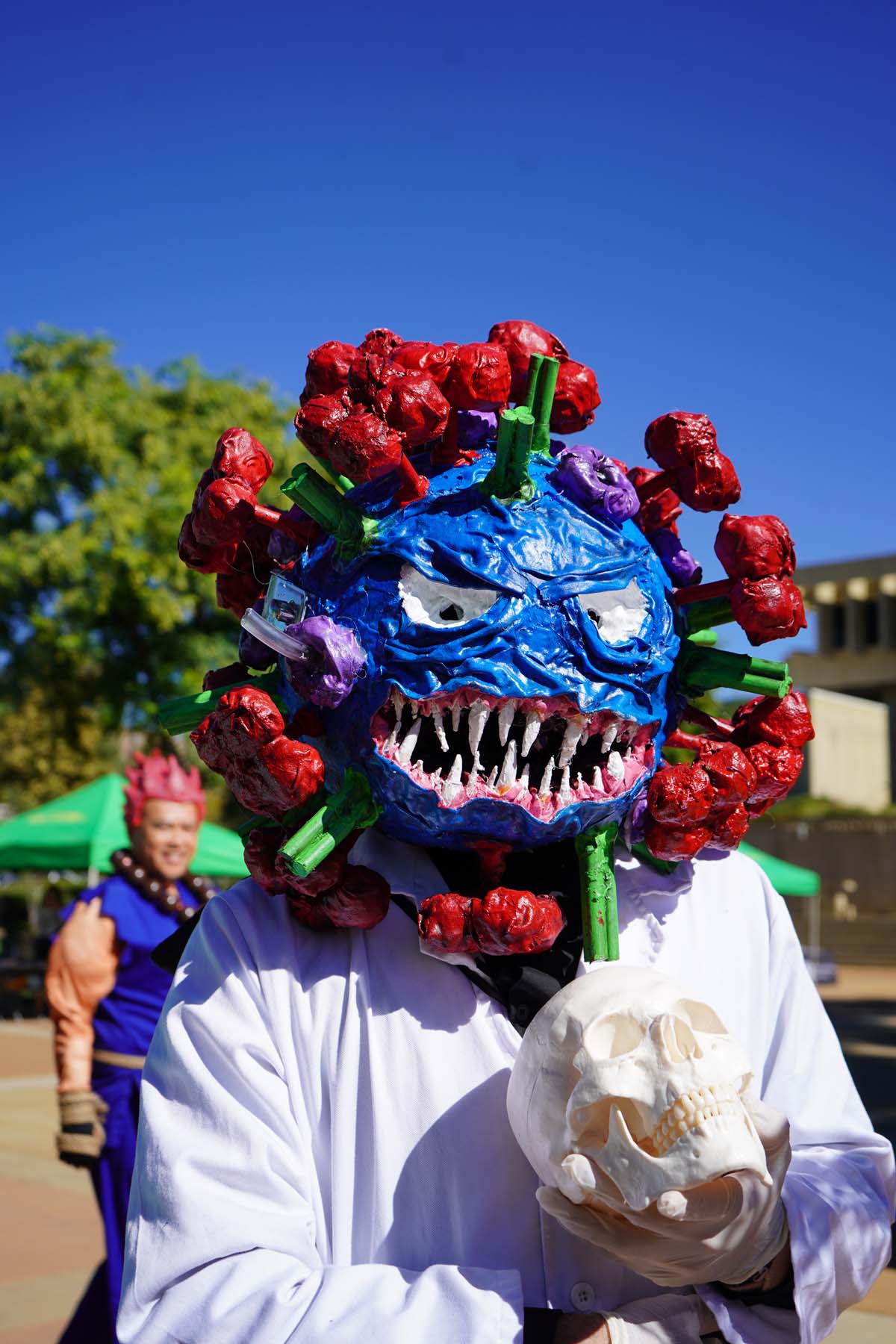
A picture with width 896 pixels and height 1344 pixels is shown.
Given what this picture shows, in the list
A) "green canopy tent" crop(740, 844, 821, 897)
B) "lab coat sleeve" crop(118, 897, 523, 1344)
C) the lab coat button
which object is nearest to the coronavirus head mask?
"lab coat sleeve" crop(118, 897, 523, 1344)

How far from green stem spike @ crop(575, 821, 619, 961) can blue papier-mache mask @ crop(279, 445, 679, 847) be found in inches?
2.0

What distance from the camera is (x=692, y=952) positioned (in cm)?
228

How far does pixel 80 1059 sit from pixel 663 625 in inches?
128

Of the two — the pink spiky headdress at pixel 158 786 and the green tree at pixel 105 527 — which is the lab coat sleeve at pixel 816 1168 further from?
the green tree at pixel 105 527

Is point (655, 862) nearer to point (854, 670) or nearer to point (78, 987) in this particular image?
point (78, 987)

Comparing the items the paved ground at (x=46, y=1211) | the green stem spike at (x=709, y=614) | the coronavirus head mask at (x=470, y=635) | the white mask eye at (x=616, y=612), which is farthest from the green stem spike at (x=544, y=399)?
the paved ground at (x=46, y=1211)

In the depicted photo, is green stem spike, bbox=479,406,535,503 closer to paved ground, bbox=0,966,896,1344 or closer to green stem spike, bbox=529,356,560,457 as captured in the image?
green stem spike, bbox=529,356,560,457

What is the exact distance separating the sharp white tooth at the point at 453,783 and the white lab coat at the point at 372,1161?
24cm

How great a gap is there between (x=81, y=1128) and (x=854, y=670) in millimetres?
34125

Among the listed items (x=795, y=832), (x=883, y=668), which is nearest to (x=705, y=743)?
(x=795, y=832)

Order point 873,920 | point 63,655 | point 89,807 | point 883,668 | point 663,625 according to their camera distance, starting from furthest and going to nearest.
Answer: point 883,668, point 873,920, point 63,655, point 89,807, point 663,625

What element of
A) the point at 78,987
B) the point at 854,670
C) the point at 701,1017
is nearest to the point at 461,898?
the point at 701,1017

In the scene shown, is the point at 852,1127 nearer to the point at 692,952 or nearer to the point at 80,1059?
the point at 692,952

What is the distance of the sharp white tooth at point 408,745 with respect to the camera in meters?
2.03
